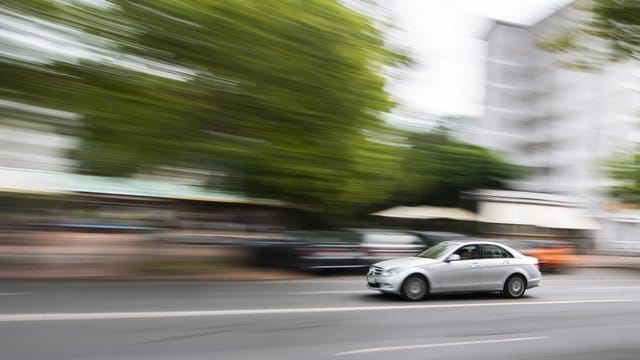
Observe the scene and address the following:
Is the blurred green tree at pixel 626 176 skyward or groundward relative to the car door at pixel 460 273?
skyward

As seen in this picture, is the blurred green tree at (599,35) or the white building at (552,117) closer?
the blurred green tree at (599,35)

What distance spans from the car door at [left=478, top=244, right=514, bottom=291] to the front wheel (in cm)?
136

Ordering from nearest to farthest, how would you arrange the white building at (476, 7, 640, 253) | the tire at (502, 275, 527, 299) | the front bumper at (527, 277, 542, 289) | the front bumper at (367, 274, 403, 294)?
the front bumper at (367, 274, 403, 294), the tire at (502, 275, 527, 299), the front bumper at (527, 277, 542, 289), the white building at (476, 7, 640, 253)

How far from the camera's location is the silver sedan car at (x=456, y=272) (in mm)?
11914

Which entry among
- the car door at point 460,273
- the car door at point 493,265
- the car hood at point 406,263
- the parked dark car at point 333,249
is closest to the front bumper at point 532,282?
the car door at point 493,265

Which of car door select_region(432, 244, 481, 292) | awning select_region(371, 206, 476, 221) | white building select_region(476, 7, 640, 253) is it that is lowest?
car door select_region(432, 244, 481, 292)

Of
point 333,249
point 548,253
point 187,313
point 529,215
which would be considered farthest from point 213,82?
point 529,215

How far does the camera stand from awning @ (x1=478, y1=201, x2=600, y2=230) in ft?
106

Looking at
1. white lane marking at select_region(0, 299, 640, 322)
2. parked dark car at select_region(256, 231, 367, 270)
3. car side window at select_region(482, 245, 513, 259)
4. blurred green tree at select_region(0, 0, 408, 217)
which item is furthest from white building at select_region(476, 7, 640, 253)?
blurred green tree at select_region(0, 0, 408, 217)

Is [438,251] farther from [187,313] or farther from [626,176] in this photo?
[626,176]

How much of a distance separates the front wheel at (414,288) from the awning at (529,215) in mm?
21624

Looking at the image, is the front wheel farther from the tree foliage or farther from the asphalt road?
the tree foliage

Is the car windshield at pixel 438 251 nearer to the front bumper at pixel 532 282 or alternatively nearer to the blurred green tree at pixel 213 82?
the front bumper at pixel 532 282

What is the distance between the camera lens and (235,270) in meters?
18.2
